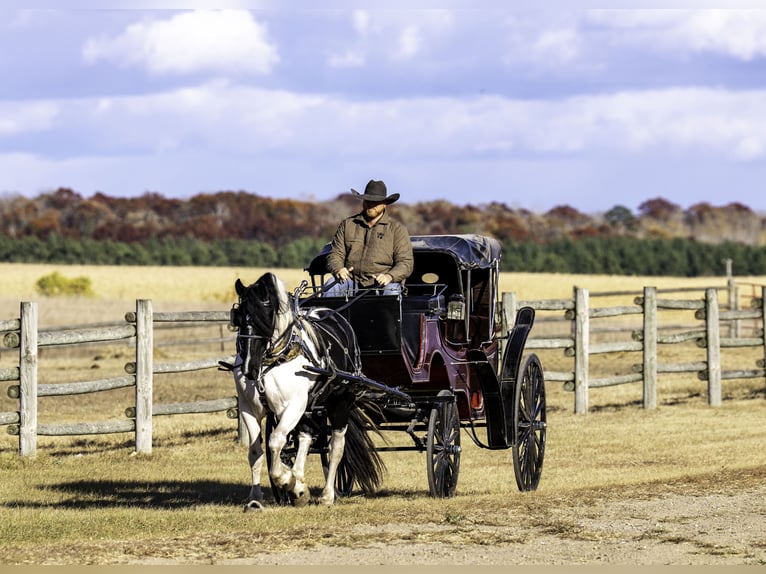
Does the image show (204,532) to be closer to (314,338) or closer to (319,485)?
(314,338)

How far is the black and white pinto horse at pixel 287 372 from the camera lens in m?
9.84

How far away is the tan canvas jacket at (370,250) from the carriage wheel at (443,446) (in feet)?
4.11

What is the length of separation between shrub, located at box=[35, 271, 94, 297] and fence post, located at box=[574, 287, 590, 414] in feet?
134

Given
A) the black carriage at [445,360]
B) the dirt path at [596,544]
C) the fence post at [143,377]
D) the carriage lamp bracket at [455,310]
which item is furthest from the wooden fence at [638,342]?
the dirt path at [596,544]

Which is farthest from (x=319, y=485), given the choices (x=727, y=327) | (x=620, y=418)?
(x=727, y=327)

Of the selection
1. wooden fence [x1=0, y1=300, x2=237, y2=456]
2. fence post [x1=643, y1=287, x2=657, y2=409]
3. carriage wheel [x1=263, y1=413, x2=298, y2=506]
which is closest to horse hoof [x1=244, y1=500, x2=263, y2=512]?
carriage wheel [x1=263, y1=413, x2=298, y2=506]

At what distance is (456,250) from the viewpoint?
11891 mm

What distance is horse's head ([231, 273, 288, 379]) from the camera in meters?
9.78

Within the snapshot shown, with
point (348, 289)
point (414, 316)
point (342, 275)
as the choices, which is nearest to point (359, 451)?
point (414, 316)

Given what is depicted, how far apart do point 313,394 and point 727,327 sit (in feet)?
86.9

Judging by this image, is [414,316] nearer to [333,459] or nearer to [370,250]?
[370,250]

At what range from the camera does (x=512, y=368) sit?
1226 cm

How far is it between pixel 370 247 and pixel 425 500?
2.24 metres

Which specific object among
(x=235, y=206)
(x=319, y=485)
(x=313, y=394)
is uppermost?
(x=235, y=206)
